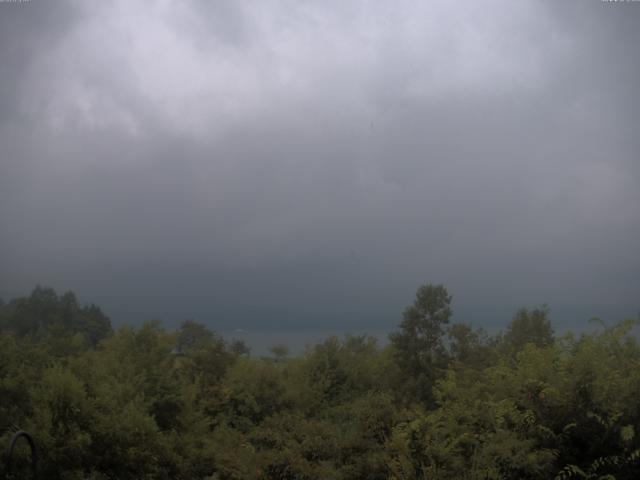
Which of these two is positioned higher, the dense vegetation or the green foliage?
the green foliage

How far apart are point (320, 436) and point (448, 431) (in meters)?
3.98

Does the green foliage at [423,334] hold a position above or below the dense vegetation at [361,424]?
above

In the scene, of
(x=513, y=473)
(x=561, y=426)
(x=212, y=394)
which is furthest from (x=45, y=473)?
(x=212, y=394)

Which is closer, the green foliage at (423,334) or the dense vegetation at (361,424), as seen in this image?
the dense vegetation at (361,424)

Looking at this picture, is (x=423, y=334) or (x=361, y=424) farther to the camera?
(x=423, y=334)

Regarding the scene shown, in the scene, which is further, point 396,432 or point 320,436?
point 320,436

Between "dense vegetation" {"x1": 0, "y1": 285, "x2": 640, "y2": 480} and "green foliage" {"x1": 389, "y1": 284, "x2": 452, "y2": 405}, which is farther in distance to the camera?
"green foliage" {"x1": 389, "y1": 284, "x2": 452, "y2": 405}

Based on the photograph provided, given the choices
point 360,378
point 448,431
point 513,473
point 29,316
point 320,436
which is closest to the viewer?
point 513,473

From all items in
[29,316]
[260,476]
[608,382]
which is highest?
[29,316]

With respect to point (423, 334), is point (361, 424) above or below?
below

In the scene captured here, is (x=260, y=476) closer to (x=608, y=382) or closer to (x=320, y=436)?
(x=320, y=436)

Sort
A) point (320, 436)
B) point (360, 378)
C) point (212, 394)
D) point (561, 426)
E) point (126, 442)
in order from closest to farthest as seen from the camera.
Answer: point (561, 426), point (126, 442), point (320, 436), point (212, 394), point (360, 378)

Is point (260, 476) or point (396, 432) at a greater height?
point (396, 432)

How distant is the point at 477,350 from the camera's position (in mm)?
25047
